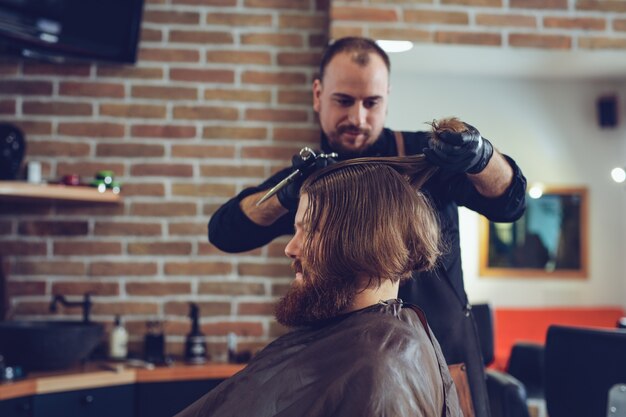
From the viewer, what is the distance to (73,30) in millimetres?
2854

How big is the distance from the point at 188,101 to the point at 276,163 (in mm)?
455

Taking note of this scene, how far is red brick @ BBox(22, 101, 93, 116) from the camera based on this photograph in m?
2.97

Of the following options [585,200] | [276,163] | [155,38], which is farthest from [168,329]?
[585,200]

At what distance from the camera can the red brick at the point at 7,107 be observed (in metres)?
2.95

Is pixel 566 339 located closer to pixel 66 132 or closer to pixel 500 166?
pixel 500 166

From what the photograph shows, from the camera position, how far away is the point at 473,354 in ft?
5.73

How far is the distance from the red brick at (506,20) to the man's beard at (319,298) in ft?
6.04

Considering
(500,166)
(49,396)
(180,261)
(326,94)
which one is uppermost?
(326,94)

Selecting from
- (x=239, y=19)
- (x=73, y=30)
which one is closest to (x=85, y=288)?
(x=73, y=30)

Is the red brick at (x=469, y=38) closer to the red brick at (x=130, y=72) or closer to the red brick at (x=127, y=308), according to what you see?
the red brick at (x=130, y=72)

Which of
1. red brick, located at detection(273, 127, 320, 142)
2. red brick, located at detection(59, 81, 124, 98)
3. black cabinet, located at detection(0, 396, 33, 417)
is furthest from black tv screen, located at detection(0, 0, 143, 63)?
black cabinet, located at detection(0, 396, 33, 417)

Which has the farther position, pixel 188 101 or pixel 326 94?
pixel 188 101

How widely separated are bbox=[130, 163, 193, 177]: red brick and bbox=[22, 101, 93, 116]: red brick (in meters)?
0.32

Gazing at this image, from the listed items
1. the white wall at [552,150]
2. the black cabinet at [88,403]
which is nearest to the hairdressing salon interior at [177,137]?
the black cabinet at [88,403]
